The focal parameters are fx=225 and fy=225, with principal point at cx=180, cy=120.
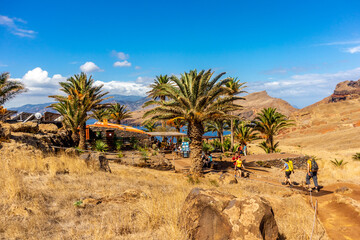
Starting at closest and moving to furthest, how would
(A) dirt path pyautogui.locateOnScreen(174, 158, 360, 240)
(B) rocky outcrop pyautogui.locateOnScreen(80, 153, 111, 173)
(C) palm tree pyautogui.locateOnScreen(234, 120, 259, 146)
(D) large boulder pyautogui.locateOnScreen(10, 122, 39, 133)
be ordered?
(A) dirt path pyautogui.locateOnScreen(174, 158, 360, 240) → (B) rocky outcrop pyautogui.locateOnScreen(80, 153, 111, 173) → (D) large boulder pyautogui.locateOnScreen(10, 122, 39, 133) → (C) palm tree pyautogui.locateOnScreen(234, 120, 259, 146)

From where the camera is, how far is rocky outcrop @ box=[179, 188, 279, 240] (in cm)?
371

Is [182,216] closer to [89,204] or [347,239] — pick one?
[89,204]

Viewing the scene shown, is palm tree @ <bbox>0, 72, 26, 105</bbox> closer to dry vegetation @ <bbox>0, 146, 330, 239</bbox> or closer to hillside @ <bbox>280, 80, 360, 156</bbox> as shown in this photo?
dry vegetation @ <bbox>0, 146, 330, 239</bbox>

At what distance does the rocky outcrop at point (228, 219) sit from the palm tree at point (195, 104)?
11.6 metres

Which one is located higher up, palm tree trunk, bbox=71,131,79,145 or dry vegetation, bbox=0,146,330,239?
palm tree trunk, bbox=71,131,79,145

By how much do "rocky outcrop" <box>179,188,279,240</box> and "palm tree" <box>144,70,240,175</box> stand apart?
11.6 metres

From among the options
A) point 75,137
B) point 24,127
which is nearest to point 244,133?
point 75,137

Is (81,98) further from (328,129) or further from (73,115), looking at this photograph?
(328,129)

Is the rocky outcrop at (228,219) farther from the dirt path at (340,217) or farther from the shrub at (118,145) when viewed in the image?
the shrub at (118,145)

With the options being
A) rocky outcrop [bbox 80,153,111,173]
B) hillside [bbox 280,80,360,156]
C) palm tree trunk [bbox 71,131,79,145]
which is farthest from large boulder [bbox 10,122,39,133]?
hillside [bbox 280,80,360,156]

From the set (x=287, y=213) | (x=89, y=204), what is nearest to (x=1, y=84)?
(x=89, y=204)

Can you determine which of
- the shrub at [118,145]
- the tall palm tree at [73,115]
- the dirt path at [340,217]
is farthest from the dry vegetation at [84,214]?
the shrub at [118,145]

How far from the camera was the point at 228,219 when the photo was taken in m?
3.85

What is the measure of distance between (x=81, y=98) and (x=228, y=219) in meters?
21.4
